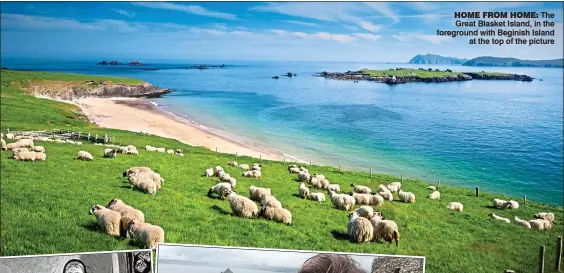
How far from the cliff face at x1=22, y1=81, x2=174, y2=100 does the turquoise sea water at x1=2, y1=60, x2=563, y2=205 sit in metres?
7.81

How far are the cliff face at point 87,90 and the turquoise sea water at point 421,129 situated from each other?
7808 millimetres

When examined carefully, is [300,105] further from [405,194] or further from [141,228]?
[141,228]

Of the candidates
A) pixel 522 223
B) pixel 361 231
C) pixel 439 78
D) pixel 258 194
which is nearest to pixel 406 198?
pixel 522 223

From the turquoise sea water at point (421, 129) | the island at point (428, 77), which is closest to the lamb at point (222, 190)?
the turquoise sea water at point (421, 129)

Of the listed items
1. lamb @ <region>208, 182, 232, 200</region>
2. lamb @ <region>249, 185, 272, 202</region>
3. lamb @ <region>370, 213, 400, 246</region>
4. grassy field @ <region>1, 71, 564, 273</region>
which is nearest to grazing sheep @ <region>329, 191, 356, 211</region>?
grassy field @ <region>1, 71, 564, 273</region>

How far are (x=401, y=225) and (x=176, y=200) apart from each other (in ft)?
34.9

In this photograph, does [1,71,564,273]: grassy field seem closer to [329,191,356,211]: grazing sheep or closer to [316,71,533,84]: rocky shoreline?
[329,191,356,211]: grazing sheep

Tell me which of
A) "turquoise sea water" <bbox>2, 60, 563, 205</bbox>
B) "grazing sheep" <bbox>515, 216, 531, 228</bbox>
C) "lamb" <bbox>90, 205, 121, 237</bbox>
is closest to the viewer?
"lamb" <bbox>90, 205, 121, 237</bbox>

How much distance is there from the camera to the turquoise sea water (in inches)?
1855

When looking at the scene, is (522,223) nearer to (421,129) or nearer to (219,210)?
(219,210)

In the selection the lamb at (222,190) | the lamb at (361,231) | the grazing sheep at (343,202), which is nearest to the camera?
the lamb at (361,231)

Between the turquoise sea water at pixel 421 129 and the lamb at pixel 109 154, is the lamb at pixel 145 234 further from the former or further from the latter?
the turquoise sea water at pixel 421 129

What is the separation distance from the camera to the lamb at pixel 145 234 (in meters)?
11.3

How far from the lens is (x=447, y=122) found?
74438mm
